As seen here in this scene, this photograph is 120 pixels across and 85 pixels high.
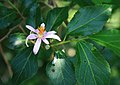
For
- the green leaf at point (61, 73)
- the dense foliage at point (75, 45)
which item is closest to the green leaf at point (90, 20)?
the dense foliage at point (75, 45)

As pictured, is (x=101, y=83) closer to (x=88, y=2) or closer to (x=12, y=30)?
(x=88, y=2)

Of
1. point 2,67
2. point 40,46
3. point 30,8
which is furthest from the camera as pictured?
point 2,67

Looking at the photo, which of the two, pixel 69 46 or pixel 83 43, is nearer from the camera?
pixel 83 43

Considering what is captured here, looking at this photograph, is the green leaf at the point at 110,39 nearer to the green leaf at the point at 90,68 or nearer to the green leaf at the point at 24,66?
the green leaf at the point at 90,68

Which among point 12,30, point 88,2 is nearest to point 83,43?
point 88,2

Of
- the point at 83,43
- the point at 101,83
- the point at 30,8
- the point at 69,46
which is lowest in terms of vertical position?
the point at 69,46
